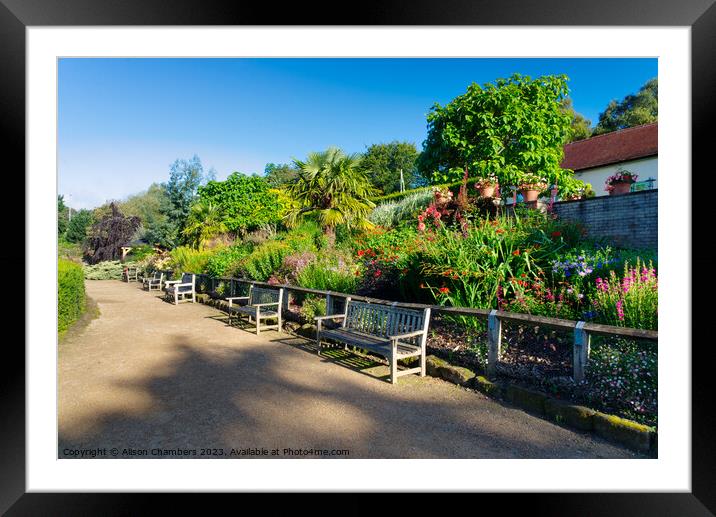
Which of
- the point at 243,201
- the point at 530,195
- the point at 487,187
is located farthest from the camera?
the point at 243,201

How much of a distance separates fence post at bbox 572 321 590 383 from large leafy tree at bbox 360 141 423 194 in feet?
116

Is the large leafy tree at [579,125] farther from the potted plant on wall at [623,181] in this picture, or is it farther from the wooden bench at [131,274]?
the wooden bench at [131,274]

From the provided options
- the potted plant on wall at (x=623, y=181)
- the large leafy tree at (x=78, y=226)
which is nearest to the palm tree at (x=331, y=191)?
the potted plant on wall at (x=623, y=181)

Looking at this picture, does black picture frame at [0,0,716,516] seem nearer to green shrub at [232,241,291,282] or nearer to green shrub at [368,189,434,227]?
green shrub at [232,241,291,282]

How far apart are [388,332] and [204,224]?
49.3 feet

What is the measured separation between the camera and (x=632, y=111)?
25719 mm

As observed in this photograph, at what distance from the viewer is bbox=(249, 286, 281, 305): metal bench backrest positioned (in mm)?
8016

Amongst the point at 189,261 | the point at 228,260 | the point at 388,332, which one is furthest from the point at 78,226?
the point at 388,332

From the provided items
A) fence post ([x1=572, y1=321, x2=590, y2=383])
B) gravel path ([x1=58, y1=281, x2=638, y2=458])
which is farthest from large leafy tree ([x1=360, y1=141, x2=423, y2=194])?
fence post ([x1=572, y1=321, x2=590, y2=383])

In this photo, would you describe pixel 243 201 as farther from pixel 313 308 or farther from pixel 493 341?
pixel 493 341
